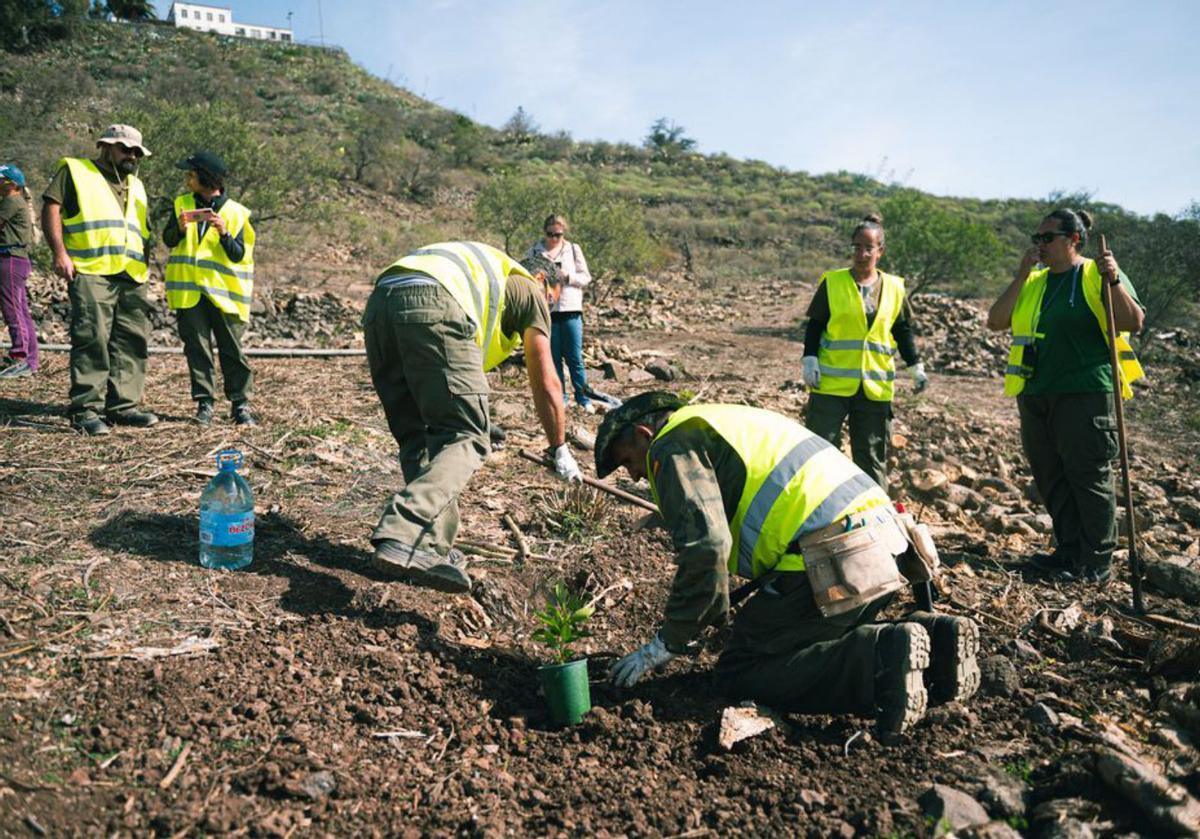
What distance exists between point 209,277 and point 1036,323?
4983 mm

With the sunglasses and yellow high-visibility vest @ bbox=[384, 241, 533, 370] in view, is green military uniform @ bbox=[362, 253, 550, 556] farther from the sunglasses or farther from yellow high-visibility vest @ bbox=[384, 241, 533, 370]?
the sunglasses

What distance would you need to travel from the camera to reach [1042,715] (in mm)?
2688

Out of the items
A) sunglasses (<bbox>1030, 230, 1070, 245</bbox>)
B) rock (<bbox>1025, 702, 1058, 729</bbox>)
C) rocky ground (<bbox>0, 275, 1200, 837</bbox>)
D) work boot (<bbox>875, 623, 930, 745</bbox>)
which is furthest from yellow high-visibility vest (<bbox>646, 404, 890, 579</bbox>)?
sunglasses (<bbox>1030, 230, 1070, 245</bbox>)

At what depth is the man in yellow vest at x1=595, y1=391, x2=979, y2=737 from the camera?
2502mm

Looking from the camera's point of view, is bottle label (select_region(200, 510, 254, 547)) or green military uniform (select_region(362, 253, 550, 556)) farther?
bottle label (select_region(200, 510, 254, 547))

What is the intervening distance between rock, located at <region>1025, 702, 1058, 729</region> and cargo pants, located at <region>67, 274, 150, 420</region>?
5.17 m

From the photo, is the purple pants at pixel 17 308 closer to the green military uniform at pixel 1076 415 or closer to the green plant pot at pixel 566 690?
the green plant pot at pixel 566 690

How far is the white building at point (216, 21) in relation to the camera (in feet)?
156

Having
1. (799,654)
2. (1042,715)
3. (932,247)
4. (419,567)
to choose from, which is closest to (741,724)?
(799,654)

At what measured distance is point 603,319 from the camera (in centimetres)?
1395

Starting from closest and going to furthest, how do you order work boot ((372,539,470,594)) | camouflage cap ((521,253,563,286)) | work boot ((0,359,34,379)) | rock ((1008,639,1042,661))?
work boot ((372,539,470,594)), rock ((1008,639,1042,661)), camouflage cap ((521,253,563,286)), work boot ((0,359,34,379))

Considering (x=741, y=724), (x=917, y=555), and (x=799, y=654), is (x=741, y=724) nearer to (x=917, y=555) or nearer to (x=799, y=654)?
(x=799, y=654)

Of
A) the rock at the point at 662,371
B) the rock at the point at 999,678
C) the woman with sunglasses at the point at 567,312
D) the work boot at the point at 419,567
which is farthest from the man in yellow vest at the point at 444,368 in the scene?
the rock at the point at 662,371

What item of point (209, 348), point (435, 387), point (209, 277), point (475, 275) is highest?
point (209, 277)
